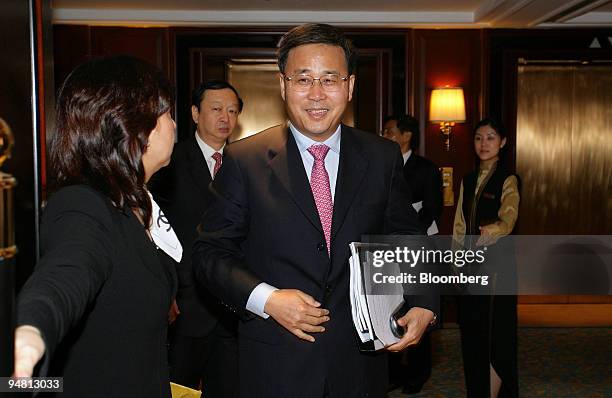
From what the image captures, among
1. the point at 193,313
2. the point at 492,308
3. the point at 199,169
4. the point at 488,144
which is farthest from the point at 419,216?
the point at 193,313

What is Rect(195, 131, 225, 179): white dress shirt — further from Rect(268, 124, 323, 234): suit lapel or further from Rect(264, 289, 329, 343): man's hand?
Rect(264, 289, 329, 343): man's hand

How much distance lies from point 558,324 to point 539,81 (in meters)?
3.03

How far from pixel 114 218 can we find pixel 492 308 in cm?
289

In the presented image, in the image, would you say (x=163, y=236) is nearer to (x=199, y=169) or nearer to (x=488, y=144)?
(x=199, y=169)

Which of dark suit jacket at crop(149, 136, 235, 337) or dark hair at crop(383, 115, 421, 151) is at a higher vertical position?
dark hair at crop(383, 115, 421, 151)

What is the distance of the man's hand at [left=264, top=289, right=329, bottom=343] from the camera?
179 centimetres

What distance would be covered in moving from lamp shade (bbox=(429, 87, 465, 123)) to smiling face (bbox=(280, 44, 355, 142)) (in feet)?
Result: 16.9

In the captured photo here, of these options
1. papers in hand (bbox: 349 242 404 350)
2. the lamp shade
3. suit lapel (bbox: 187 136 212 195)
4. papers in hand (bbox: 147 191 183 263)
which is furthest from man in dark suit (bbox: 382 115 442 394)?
papers in hand (bbox: 147 191 183 263)

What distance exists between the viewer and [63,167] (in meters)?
1.38

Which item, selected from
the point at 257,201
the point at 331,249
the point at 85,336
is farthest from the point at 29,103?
the point at 331,249

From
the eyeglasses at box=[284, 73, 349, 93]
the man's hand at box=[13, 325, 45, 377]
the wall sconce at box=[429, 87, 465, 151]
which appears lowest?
the man's hand at box=[13, 325, 45, 377]

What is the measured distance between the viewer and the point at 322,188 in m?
2.00

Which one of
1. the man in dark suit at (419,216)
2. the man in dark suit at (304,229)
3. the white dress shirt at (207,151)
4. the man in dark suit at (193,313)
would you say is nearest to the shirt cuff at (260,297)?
the man in dark suit at (304,229)

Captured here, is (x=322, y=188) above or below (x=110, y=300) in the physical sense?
above
